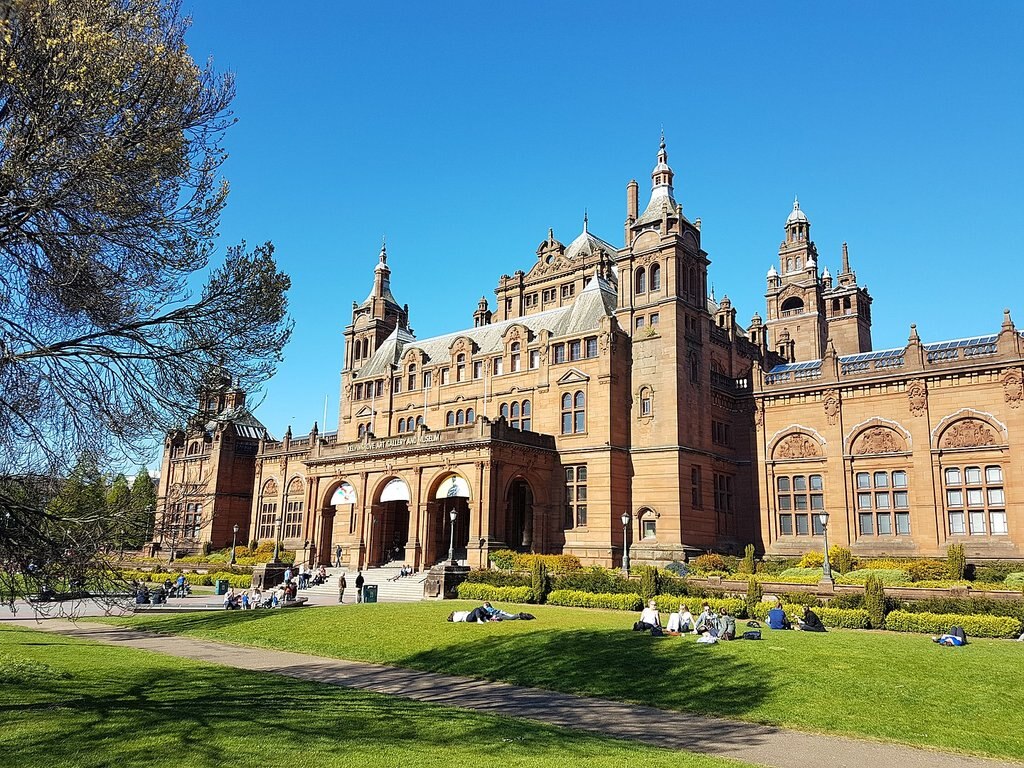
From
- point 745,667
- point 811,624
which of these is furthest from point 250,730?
point 811,624

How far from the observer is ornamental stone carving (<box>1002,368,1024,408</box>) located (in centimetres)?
4025

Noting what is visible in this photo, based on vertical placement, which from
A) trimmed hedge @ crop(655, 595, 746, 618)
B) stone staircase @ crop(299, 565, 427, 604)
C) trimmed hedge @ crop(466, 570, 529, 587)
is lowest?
stone staircase @ crop(299, 565, 427, 604)

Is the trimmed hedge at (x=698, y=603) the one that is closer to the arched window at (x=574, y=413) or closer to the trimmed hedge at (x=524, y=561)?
the trimmed hedge at (x=524, y=561)

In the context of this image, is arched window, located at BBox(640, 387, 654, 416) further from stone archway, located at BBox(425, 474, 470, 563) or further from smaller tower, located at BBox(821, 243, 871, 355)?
smaller tower, located at BBox(821, 243, 871, 355)

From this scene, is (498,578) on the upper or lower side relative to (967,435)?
lower

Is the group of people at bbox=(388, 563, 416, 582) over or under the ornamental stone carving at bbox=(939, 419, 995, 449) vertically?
under

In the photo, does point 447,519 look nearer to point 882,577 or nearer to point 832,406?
point 832,406

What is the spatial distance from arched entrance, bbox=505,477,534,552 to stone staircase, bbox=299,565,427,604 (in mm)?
6952

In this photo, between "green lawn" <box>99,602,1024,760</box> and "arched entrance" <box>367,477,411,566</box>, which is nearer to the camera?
"green lawn" <box>99,602,1024,760</box>

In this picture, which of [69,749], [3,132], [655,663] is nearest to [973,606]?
[655,663]

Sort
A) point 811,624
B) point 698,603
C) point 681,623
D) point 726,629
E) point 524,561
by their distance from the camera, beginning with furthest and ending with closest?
point 524,561, point 698,603, point 811,624, point 681,623, point 726,629

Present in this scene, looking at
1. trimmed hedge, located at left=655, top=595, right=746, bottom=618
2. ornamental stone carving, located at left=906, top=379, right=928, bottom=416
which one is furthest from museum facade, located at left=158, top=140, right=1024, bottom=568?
trimmed hedge, located at left=655, top=595, right=746, bottom=618

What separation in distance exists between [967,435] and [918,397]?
3.17m

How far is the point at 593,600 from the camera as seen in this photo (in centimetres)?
3134
